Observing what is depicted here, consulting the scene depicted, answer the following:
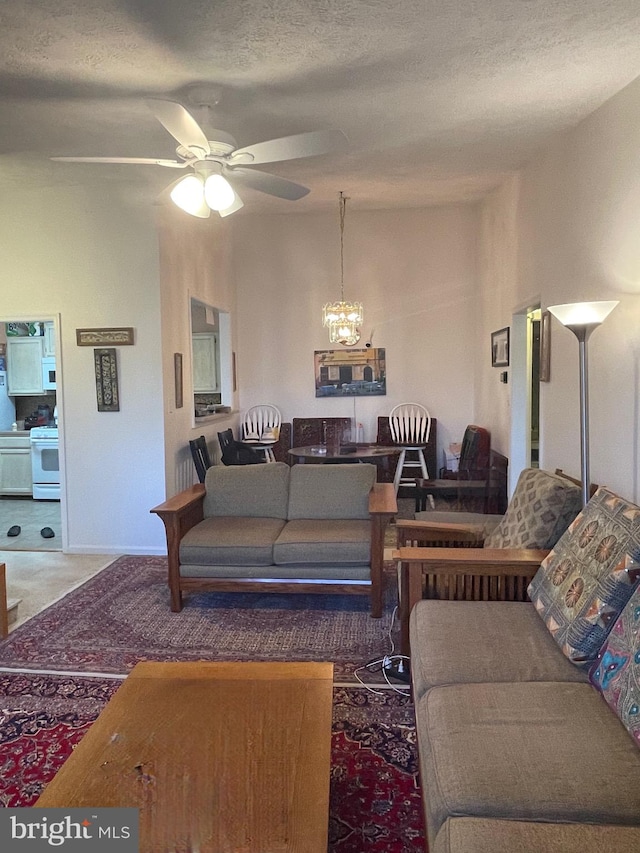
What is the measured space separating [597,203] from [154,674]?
3.10 metres

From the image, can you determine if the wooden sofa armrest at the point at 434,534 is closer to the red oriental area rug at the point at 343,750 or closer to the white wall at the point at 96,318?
the red oriental area rug at the point at 343,750

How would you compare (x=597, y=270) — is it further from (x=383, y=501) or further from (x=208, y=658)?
(x=208, y=658)

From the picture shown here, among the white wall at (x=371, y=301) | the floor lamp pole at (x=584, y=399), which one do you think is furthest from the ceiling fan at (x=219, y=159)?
the white wall at (x=371, y=301)

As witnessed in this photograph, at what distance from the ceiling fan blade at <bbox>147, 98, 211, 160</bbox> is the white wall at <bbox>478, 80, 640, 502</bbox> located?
6.58 ft

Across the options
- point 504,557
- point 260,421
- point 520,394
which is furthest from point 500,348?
point 504,557

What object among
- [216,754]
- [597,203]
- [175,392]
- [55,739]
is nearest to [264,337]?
[175,392]

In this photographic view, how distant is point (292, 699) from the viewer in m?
1.74

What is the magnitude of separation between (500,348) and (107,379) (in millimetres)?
3465

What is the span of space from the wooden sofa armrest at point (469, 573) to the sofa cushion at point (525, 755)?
2.27 feet

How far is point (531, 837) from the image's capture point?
1150mm

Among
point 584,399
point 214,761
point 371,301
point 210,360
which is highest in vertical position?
point 371,301

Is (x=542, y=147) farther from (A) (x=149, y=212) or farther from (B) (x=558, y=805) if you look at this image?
(B) (x=558, y=805)

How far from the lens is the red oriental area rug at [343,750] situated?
176 centimetres

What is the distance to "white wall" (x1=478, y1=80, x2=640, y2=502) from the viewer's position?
108 inches
